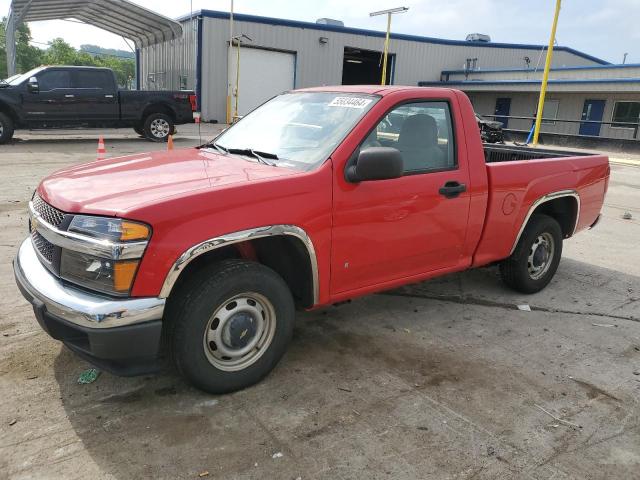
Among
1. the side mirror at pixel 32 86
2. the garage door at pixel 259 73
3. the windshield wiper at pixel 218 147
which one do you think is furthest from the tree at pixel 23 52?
the windshield wiper at pixel 218 147

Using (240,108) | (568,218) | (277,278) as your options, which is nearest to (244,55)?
(240,108)

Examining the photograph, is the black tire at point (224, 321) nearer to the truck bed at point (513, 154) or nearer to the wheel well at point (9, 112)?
the truck bed at point (513, 154)

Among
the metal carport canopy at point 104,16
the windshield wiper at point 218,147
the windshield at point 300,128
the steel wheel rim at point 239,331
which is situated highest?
the metal carport canopy at point 104,16

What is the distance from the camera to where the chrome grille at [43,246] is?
304cm

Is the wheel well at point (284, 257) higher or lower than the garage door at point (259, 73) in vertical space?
lower

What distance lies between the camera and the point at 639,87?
2403cm

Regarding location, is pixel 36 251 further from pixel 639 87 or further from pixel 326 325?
pixel 639 87

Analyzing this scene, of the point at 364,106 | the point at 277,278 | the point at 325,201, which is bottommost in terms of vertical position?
the point at 277,278

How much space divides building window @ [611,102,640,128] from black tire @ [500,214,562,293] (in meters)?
25.1

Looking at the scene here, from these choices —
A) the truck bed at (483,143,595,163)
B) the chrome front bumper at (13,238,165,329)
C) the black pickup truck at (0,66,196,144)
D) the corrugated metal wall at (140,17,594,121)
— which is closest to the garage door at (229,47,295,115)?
the corrugated metal wall at (140,17,594,121)

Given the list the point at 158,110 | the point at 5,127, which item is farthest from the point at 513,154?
the point at 5,127

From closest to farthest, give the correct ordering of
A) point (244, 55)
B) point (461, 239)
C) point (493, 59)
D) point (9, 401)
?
point (9, 401) → point (461, 239) → point (244, 55) → point (493, 59)

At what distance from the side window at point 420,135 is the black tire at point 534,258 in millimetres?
1331

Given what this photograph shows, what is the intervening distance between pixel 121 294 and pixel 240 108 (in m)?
25.4
